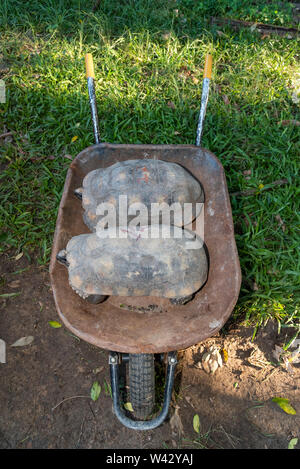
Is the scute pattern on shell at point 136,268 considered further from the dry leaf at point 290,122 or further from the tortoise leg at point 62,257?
the dry leaf at point 290,122

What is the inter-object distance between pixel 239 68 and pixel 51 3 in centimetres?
233

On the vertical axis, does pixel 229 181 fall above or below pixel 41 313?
above

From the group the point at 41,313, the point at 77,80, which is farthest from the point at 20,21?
the point at 41,313

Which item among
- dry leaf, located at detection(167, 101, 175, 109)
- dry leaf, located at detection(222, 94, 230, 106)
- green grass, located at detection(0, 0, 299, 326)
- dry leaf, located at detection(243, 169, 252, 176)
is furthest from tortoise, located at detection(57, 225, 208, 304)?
dry leaf, located at detection(222, 94, 230, 106)

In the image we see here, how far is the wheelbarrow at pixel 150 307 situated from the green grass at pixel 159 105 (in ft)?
2.19

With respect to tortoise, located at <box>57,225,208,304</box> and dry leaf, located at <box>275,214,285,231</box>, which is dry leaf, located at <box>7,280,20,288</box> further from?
dry leaf, located at <box>275,214,285,231</box>

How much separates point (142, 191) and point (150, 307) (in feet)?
2.24

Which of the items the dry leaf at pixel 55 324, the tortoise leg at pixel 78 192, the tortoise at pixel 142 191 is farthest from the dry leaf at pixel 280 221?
the dry leaf at pixel 55 324

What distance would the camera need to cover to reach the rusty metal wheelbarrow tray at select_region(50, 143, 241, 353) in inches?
71.9

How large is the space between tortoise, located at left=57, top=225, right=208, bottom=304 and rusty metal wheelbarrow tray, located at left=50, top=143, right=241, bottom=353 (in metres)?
0.09

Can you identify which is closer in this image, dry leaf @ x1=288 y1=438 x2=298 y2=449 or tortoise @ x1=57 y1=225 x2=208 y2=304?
tortoise @ x1=57 y1=225 x2=208 y2=304
